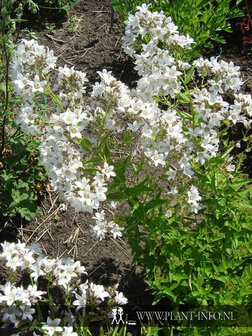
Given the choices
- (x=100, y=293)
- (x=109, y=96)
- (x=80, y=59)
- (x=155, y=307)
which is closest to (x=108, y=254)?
(x=155, y=307)

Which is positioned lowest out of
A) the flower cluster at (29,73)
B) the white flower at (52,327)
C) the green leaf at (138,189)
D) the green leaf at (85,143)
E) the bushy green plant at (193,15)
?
the white flower at (52,327)

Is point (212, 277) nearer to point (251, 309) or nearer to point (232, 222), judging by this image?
point (232, 222)

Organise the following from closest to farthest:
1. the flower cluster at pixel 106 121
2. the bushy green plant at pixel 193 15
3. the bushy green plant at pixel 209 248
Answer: the flower cluster at pixel 106 121
the bushy green plant at pixel 209 248
the bushy green plant at pixel 193 15

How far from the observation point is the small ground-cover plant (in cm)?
230

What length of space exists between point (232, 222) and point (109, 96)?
1.08 m

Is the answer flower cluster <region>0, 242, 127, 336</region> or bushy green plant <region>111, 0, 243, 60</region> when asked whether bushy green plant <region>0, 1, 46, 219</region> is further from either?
bushy green plant <region>111, 0, 243, 60</region>

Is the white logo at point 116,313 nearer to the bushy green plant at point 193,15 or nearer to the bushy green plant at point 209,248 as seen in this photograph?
the bushy green plant at point 209,248

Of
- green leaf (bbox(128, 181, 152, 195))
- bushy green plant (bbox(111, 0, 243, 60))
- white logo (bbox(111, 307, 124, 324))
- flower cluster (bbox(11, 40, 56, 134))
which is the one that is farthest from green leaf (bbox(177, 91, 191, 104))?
bushy green plant (bbox(111, 0, 243, 60))

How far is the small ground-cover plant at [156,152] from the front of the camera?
7.54 ft

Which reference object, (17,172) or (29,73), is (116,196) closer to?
(29,73)

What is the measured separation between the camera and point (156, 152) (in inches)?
95.3

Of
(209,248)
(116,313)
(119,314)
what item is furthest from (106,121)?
(119,314)

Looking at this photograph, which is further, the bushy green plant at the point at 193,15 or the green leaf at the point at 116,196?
the bushy green plant at the point at 193,15

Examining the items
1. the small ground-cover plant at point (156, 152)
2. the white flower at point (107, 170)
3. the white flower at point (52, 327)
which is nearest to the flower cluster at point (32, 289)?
the white flower at point (52, 327)
